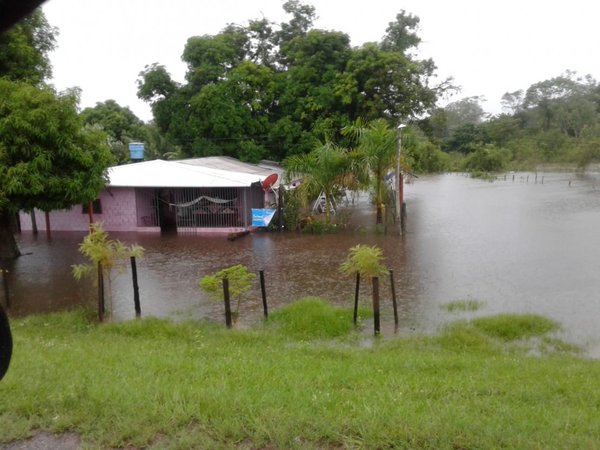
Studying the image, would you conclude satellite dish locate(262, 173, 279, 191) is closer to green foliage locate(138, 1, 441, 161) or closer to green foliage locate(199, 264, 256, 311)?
green foliage locate(138, 1, 441, 161)

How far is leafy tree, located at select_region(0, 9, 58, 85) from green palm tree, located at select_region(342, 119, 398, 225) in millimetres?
11148

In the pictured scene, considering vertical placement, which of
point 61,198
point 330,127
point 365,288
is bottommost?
point 365,288

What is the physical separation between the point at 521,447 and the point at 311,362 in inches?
128

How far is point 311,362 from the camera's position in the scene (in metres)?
6.73

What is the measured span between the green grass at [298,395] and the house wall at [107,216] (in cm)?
1558

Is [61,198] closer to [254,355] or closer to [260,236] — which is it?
[260,236]

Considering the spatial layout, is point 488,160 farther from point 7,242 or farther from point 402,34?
point 7,242

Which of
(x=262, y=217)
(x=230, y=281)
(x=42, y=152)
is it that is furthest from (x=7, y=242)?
(x=230, y=281)

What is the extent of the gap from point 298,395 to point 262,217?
1718 cm

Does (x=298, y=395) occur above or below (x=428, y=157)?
below

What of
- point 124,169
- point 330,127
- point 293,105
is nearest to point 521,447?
point 124,169

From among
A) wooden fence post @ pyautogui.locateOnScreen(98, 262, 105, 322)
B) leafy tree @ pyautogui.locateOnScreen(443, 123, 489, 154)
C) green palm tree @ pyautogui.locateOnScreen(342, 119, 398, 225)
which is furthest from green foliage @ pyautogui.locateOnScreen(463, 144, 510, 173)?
wooden fence post @ pyautogui.locateOnScreen(98, 262, 105, 322)

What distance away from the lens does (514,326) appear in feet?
31.2

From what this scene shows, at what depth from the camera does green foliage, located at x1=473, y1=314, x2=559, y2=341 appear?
30.7ft
